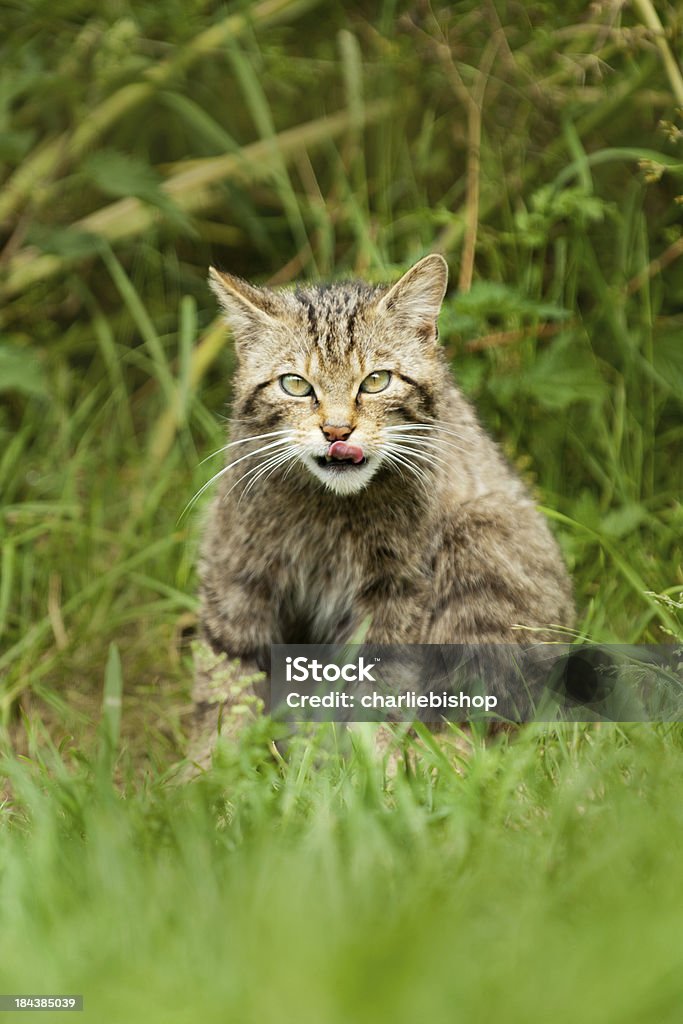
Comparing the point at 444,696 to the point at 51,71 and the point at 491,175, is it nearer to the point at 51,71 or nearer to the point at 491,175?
the point at 491,175

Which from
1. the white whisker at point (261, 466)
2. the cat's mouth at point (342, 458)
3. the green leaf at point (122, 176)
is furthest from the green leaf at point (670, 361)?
the green leaf at point (122, 176)

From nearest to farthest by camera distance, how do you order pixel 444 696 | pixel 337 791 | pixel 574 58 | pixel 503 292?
pixel 337 791, pixel 444 696, pixel 503 292, pixel 574 58

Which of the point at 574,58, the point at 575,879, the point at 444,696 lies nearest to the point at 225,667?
the point at 444,696

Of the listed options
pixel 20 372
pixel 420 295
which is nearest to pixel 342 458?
pixel 420 295

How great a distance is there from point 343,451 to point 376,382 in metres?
0.25

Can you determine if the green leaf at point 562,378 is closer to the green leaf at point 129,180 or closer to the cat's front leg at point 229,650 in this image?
the cat's front leg at point 229,650

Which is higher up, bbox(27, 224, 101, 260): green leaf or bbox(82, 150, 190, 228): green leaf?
bbox(82, 150, 190, 228): green leaf

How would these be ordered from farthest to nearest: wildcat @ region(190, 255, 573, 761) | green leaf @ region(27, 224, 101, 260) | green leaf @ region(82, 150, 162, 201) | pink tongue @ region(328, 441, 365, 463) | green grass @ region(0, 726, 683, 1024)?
green leaf @ region(27, 224, 101, 260), green leaf @ region(82, 150, 162, 201), wildcat @ region(190, 255, 573, 761), pink tongue @ region(328, 441, 365, 463), green grass @ region(0, 726, 683, 1024)

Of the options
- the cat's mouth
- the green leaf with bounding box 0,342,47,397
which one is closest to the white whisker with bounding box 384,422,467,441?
the cat's mouth

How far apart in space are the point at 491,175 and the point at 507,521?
156 centimetres

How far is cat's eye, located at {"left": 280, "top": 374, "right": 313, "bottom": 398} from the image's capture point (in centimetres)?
275

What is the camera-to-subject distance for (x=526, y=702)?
2.81 metres

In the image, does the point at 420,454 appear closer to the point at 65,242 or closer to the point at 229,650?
the point at 229,650

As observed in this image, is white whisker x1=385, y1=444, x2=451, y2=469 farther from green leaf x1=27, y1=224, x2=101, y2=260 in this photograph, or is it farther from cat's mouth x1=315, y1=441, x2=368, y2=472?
green leaf x1=27, y1=224, x2=101, y2=260
